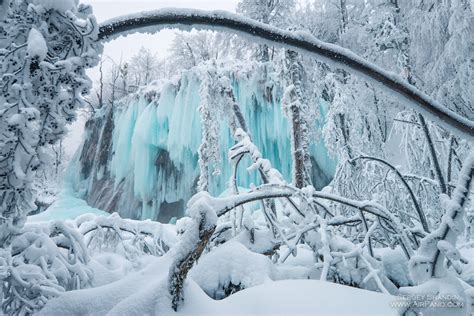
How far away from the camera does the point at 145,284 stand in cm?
94

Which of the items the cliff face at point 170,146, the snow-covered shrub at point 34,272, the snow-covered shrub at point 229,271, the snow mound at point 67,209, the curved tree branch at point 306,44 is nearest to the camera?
the curved tree branch at point 306,44

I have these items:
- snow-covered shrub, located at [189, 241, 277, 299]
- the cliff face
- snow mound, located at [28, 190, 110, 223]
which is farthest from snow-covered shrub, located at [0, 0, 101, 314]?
snow mound, located at [28, 190, 110, 223]

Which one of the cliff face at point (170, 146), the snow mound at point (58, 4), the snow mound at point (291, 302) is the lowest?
the snow mound at point (291, 302)

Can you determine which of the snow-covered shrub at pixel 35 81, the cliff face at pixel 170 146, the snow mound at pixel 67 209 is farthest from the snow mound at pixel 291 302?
the snow mound at pixel 67 209

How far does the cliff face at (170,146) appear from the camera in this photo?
38.8ft

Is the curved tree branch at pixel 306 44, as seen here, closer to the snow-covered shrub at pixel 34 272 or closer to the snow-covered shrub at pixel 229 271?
the snow-covered shrub at pixel 34 272

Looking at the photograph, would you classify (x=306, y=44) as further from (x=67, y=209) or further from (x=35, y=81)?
(x=67, y=209)

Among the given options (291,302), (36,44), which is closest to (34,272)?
(36,44)

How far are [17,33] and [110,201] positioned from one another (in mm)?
15319

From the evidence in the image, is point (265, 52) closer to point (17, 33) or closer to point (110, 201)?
point (110, 201)

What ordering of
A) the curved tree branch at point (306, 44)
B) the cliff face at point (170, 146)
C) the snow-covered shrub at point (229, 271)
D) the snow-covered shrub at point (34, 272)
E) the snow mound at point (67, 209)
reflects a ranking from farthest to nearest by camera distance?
the snow mound at point (67, 209)
the cliff face at point (170, 146)
the snow-covered shrub at point (229, 271)
the snow-covered shrub at point (34, 272)
the curved tree branch at point (306, 44)

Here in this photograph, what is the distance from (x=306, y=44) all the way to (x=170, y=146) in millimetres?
12268

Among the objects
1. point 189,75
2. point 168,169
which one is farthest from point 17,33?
point 168,169

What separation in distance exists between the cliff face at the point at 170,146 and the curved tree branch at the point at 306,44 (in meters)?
10.3
